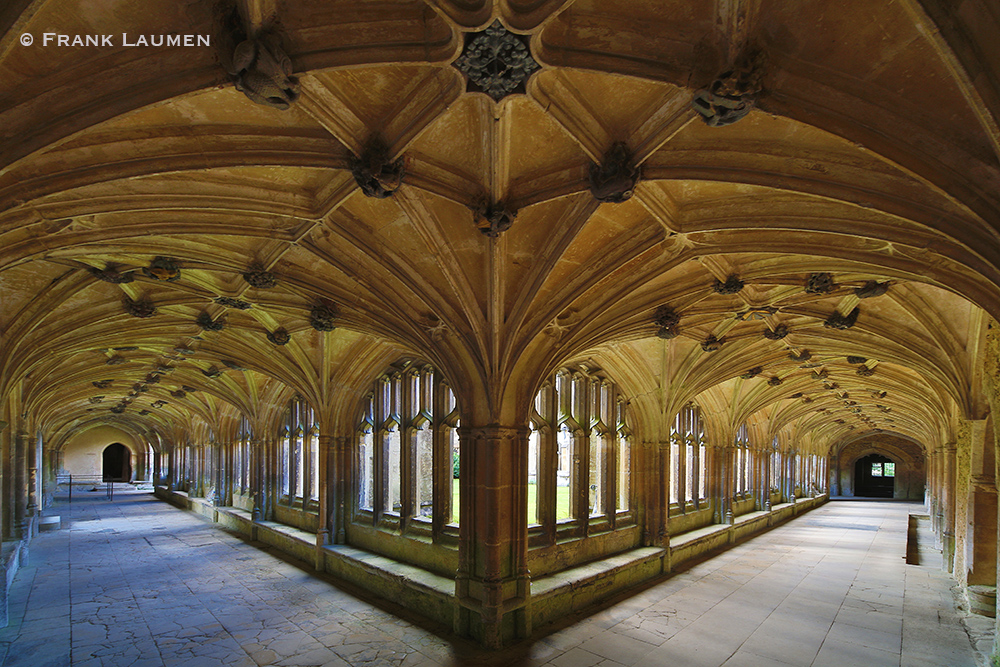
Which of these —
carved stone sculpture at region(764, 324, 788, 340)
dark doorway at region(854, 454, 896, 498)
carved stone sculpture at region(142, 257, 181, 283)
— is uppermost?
carved stone sculpture at region(142, 257, 181, 283)

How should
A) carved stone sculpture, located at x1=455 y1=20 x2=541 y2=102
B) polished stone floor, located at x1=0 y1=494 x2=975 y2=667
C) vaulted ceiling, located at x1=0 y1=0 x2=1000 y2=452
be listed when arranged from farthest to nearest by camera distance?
polished stone floor, located at x1=0 y1=494 x2=975 y2=667
carved stone sculpture, located at x1=455 y1=20 x2=541 y2=102
vaulted ceiling, located at x1=0 y1=0 x2=1000 y2=452

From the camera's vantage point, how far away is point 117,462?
37.6 m

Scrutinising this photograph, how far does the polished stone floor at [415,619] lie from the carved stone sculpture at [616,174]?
4833 mm

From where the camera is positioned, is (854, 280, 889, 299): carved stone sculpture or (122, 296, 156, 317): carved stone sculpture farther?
(122, 296, 156, 317): carved stone sculpture

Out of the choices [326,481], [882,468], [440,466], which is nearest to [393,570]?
[440,466]

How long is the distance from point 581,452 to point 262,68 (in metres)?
8.16

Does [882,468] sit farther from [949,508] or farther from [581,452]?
[581,452]

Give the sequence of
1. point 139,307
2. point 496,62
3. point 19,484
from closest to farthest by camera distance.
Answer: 1. point 496,62
2. point 139,307
3. point 19,484

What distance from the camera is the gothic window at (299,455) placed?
12.7 m

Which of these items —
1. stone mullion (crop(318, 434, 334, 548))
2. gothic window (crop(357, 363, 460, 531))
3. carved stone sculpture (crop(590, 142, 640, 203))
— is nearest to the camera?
carved stone sculpture (crop(590, 142, 640, 203))

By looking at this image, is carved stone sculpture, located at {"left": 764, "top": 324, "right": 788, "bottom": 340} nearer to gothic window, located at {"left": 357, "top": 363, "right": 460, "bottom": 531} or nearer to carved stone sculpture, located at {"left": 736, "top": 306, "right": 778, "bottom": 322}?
carved stone sculpture, located at {"left": 736, "top": 306, "right": 778, "bottom": 322}

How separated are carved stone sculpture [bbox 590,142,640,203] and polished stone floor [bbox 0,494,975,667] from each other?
483 centimetres

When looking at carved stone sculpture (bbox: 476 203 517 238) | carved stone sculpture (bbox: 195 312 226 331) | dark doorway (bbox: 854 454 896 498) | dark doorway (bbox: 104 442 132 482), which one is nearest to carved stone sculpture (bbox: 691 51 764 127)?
carved stone sculpture (bbox: 476 203 517 238)

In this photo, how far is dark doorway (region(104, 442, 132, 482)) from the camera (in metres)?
37.3
